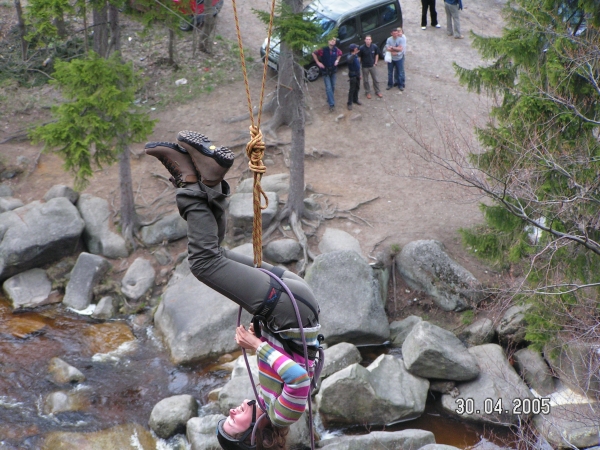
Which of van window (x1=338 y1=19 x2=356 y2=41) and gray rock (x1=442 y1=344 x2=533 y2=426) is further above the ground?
van window (x1=338 y1=19 x2=356 y2=41)

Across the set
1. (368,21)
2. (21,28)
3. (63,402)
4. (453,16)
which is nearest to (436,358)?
(63,402)

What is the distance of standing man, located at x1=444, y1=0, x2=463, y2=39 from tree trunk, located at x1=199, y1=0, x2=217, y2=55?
6.67m

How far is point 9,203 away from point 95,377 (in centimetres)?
477

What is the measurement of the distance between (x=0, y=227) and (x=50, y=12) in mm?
4317

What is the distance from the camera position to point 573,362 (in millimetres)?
8547

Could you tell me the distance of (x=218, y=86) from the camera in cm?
1662

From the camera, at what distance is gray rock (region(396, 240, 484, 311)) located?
36.8ft

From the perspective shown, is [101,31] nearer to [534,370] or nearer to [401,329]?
[401,329]

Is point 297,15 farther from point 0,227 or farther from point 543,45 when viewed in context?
point 0,227

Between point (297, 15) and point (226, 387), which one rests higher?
point (297, 15)

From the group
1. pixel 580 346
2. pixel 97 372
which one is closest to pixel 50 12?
pixel 97 372

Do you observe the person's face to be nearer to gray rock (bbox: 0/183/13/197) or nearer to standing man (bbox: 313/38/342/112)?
gray rock (bbox: 0/183/13/197)

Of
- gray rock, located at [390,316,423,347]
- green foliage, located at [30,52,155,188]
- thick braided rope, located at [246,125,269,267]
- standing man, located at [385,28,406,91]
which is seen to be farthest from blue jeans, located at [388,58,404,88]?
thick braided rope, located at [246,125,269,267]

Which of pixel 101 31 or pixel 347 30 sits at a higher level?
pixel 101 31
